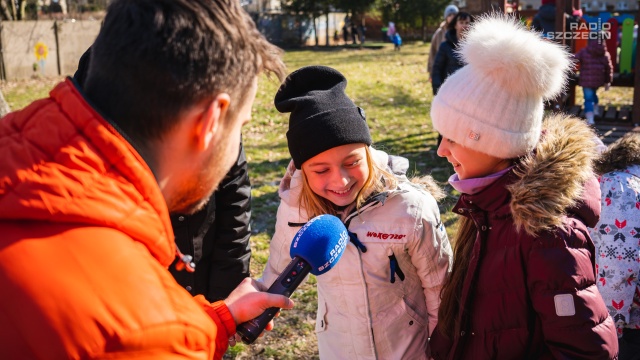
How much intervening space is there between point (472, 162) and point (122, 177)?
5.08 feet

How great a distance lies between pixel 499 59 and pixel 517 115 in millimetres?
218

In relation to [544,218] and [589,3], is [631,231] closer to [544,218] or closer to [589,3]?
[544,218]

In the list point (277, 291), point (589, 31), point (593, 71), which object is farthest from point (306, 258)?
point (589, 31)

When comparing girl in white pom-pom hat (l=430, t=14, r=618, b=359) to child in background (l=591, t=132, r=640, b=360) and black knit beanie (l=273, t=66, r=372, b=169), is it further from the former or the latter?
child in background (l=591, t=132, r=640, b=360)

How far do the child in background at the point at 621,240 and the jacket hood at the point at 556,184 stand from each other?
0.97 metres

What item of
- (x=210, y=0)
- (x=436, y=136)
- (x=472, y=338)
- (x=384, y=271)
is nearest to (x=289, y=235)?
(x=384, y=271)

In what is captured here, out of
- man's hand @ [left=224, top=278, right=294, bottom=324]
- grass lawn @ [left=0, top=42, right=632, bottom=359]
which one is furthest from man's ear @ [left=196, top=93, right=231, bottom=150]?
grass lawn @ [left=0, top=42, right=632, bottom=359]

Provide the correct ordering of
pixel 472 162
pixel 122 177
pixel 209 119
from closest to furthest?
pixel 122 177 < pixel 209 119 < pixel 472 162

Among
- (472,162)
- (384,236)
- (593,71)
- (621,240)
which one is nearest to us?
(472,162)

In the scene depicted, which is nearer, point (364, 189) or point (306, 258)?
point (306, 258)

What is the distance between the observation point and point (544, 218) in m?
2.12

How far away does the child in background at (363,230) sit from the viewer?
9.00 ft

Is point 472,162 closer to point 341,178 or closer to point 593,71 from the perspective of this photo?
point 341,178

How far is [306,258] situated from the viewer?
208 cm
